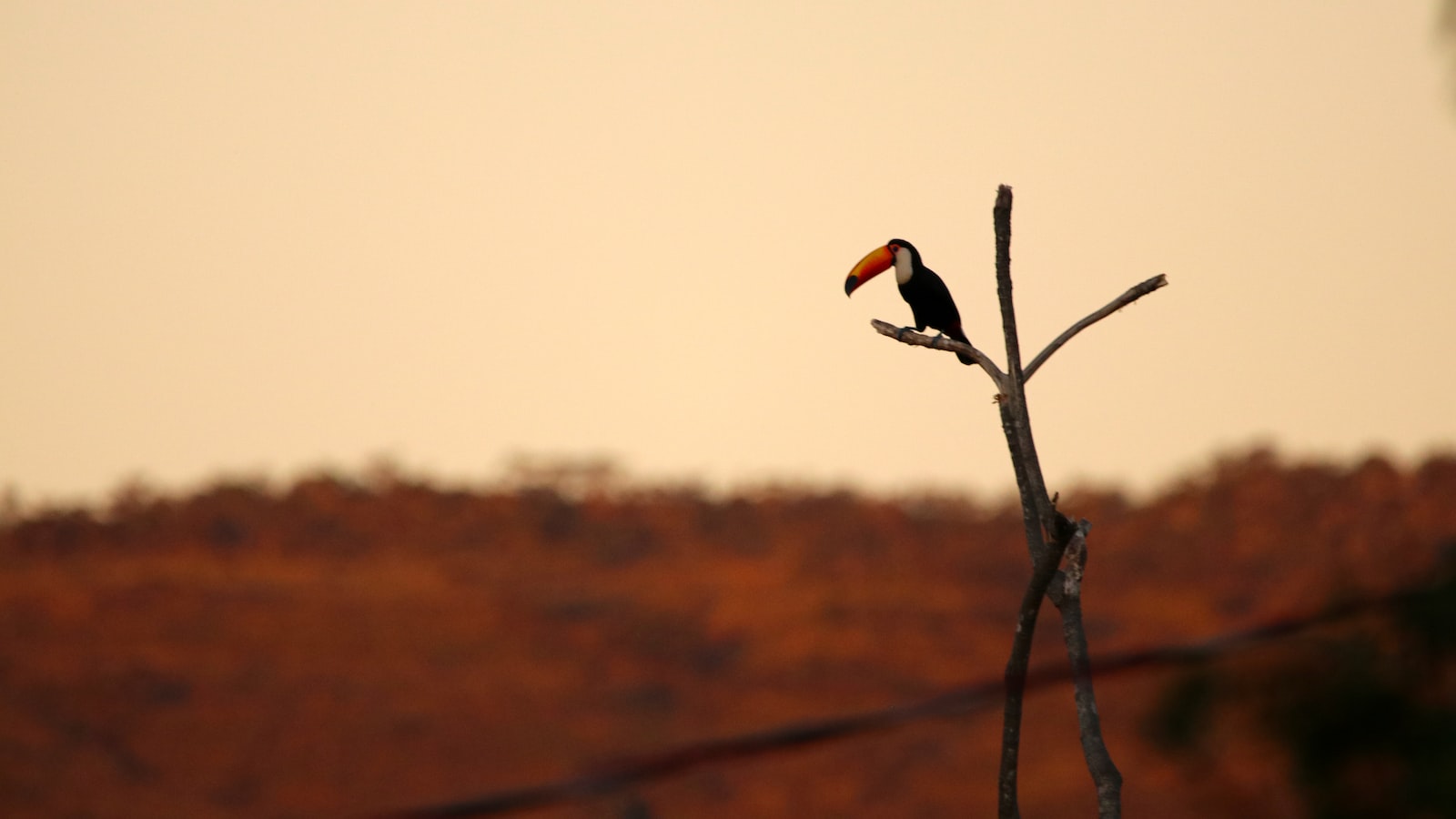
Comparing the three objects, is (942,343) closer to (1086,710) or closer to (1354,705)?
(1086,710)

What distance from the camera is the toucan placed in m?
8.48

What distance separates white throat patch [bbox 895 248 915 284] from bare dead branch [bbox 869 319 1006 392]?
3126 mm

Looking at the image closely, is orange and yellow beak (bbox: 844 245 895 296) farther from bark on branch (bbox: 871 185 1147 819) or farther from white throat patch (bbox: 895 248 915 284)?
bark on branch (bbox: 871 185 1147 819)

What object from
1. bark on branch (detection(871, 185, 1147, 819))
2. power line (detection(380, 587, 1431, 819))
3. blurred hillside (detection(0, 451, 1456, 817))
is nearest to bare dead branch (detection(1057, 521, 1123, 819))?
bark on branch (detection(871, 185, 1147, 819))

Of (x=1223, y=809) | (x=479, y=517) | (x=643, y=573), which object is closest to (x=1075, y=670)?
(x=1223, y=809)

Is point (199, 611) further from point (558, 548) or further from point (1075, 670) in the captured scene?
point (1075, 670)

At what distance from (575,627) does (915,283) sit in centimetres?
2010

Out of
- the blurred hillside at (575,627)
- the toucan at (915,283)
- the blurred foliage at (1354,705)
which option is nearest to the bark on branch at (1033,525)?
the blurred foliage at (1354,705)

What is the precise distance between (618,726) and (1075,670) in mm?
23551

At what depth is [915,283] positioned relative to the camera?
8.47 meters

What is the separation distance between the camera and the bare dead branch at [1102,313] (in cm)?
463

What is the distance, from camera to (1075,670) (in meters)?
2.13

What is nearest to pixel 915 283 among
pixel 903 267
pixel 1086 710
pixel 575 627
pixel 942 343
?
pixel 903 267

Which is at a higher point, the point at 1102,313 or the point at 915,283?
the point at 915,283
